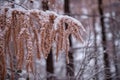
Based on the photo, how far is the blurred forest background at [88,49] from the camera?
5.92m

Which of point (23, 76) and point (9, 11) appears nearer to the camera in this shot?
point (9, 11)

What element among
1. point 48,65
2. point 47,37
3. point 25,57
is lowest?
point 48,65

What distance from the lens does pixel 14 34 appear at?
445 cm

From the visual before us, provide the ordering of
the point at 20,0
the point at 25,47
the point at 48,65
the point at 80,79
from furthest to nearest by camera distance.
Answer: the point at 48,65
the point at 20,0
the point at 80,79
the point at 25,47

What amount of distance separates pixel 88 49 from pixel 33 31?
3895 millimetres

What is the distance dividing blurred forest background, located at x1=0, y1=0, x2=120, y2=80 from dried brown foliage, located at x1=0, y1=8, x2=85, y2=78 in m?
0.52

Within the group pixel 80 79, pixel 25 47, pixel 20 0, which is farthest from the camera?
pixel 20 0

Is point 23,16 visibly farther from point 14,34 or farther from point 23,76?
point 23,76

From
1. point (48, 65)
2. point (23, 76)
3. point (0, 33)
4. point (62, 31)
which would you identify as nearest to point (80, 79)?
point (23, 76)

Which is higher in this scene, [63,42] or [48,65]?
[63,42]

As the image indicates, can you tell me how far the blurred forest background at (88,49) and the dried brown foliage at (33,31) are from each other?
52cm

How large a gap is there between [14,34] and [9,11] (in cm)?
36

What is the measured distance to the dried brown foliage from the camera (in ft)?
14.2

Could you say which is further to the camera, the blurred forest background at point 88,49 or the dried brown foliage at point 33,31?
the blurred forest background at point 88,49
